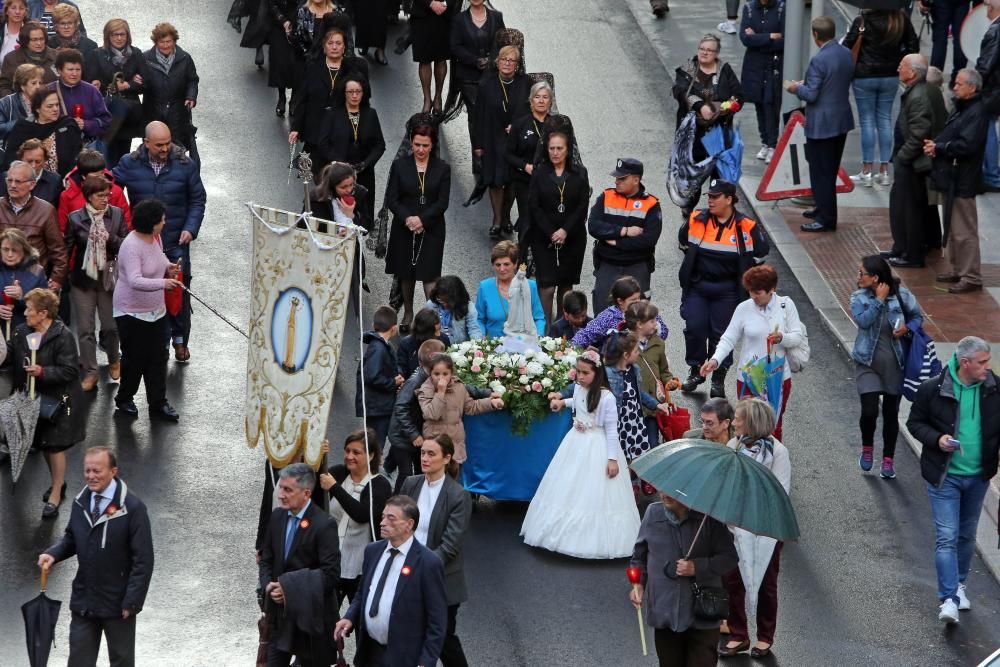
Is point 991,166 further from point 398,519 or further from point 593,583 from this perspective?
point 398,519

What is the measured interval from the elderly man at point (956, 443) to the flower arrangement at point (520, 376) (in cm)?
273

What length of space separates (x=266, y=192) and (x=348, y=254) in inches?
366

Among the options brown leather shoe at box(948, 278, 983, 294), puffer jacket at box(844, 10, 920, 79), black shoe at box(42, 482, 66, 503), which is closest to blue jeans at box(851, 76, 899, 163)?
puffer jacket at box(844, 10, 920, 79)

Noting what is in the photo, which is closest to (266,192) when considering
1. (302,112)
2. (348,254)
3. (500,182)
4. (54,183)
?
(302,112)

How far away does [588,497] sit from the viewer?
1362 centimetres

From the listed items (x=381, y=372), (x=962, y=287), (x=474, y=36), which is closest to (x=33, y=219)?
(x=381, y=372)

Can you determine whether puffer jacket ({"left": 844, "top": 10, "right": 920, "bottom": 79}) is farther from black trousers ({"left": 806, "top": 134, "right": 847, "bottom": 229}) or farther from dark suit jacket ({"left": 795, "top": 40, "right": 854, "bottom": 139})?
black trousers ({"left": 806, "top": 134, "right": 847, "bottom": 229})

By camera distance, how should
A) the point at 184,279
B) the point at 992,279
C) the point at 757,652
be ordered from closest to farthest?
the point at 757,652, the point at 184,279, the point at 992,279

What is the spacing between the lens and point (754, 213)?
66.7 feet

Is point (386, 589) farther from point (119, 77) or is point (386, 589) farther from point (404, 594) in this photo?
A: point (119, 77)

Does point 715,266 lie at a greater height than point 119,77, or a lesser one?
lesser

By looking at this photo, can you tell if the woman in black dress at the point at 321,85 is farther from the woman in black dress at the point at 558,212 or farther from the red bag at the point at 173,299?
the red bag at the point at 173,299

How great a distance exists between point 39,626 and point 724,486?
4.01m

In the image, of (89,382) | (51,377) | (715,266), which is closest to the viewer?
(51,377)
